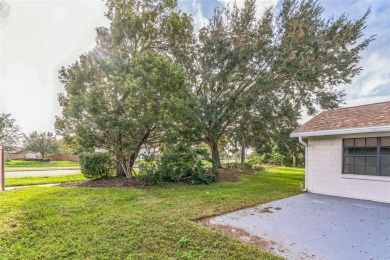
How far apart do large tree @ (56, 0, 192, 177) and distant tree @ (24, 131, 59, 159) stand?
2864cm

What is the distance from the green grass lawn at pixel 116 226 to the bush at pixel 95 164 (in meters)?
2.66

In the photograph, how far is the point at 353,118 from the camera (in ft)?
27.5

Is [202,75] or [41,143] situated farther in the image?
[41,143]

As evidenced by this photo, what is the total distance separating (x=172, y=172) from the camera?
1022cm

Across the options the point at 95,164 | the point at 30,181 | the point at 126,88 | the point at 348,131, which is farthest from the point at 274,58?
the point at 30,181

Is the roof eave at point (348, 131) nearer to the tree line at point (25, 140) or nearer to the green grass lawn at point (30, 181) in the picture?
the green grass lawn at point (30, 181)

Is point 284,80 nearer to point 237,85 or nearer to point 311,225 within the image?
point 237,85

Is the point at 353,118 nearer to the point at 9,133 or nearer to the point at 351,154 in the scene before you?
the point at 351,154

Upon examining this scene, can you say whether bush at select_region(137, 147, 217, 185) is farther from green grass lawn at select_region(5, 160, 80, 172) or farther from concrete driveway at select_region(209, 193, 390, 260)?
green grass lawn at select_region(5, 160, 80, 172)

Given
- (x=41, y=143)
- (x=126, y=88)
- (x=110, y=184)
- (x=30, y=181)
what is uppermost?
(x=126, y=88)

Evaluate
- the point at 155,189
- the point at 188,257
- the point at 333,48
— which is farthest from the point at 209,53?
the point at 188,257

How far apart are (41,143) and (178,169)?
3347cm

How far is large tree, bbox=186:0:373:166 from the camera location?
41.6 feet

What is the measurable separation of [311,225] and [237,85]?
11222mm
